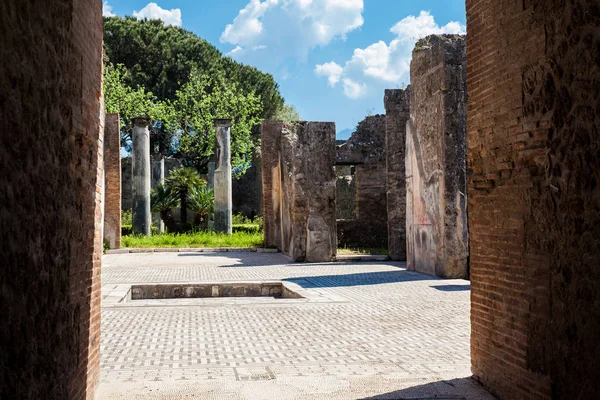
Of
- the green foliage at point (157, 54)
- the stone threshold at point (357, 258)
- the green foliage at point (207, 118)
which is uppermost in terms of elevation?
the green foliage at point (157, 54)

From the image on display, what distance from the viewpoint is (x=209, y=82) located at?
33.7m

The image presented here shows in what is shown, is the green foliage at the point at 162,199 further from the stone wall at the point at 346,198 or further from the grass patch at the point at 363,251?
the grass patch at the point at 363,251

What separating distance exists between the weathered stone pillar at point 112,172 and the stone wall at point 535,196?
1360cm

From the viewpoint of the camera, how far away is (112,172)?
661 inches

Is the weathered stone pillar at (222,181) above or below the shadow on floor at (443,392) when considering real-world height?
above

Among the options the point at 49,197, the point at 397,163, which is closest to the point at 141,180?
the point at 397,163

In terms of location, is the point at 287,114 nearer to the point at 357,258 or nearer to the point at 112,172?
the point at 112,172

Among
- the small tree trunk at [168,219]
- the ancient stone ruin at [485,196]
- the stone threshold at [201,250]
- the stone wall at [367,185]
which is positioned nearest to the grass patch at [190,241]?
the stone threshold at [201,250]

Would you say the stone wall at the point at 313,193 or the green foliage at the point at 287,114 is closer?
the stone wall at the point at 313,193

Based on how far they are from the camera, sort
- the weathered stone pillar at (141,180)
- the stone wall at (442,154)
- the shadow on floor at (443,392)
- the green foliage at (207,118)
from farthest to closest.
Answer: the green foliage at (207,118) → the weathered stone pillar at (141,180) → the stone wall at (442,154) → the shadow on floor at (443,392)

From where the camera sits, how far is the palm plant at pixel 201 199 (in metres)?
22.9

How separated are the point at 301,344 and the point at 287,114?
117ft

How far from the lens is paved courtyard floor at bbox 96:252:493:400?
402cm

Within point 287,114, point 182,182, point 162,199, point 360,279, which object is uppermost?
point 287,114
